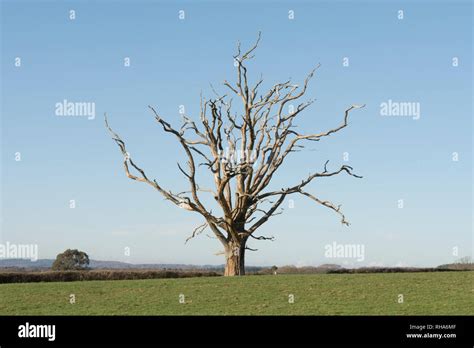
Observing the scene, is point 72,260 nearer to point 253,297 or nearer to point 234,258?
point 234,258

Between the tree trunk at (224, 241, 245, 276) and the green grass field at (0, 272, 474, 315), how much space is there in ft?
21.2

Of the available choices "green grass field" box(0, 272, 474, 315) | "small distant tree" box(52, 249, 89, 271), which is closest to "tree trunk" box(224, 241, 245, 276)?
"green grass field" box(0, 272, 474, 315)

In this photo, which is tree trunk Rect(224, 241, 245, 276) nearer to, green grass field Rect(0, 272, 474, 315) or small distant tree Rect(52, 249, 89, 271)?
green grass field Rect(0, 272, 474, 315)

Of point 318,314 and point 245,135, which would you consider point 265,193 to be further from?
point 318,314

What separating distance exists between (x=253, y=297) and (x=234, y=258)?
11.7 metres

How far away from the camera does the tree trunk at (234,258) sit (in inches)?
1148

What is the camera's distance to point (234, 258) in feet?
95.8

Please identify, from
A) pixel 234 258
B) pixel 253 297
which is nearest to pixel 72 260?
pixel 234 258

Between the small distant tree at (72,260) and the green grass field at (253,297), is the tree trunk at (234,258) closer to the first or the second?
the green grass field at (253,297)

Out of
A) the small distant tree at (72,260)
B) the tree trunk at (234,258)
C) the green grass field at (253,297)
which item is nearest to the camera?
the green grass field at (253,297)

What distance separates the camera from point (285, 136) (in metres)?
30.8

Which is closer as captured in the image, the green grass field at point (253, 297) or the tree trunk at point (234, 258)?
the green grass field at point (253, 297)

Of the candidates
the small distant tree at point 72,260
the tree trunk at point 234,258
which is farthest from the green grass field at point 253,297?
the small distant tree at point 72,260

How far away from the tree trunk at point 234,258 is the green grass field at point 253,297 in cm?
647
